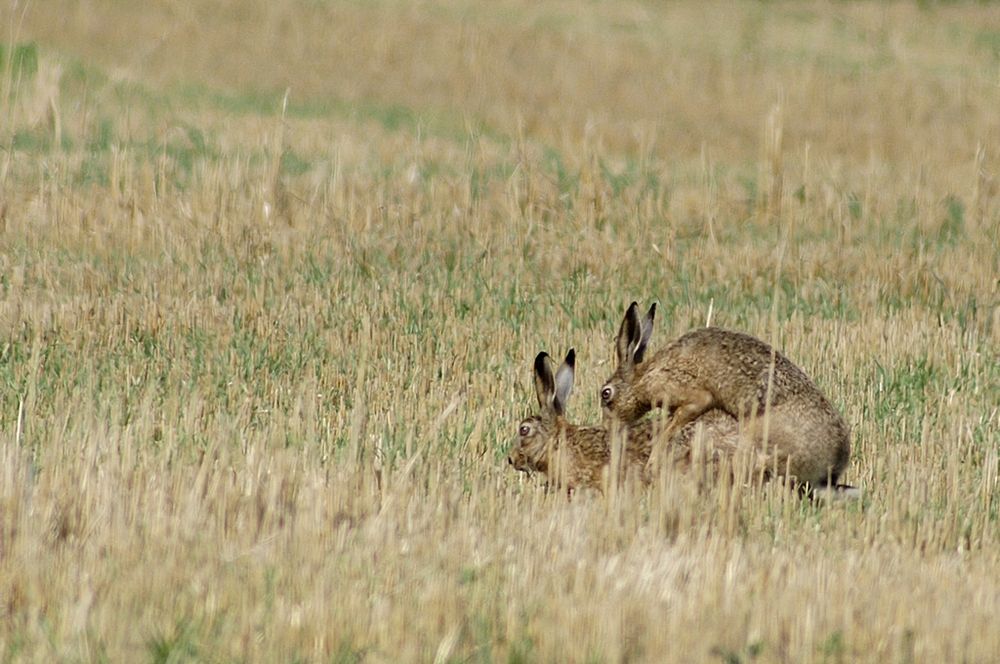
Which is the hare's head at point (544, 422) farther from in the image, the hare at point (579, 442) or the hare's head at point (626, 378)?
the hare's head at point (626, 378)

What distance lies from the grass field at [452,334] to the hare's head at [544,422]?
0.74 feet

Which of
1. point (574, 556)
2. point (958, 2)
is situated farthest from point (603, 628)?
point (958, 2)

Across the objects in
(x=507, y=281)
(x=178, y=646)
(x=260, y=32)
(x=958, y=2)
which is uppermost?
(x=958, y=2)

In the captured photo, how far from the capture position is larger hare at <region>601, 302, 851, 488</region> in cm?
666

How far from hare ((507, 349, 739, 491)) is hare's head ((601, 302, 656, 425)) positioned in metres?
0.23

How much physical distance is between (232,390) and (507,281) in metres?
3.42

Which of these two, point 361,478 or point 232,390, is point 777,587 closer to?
point 361,478

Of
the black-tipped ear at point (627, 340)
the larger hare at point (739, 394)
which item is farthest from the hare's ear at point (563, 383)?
the black-tipped ear at point (627, 340)

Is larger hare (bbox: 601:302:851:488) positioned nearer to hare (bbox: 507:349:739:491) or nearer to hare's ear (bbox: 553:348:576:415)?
hare (bbox: 507:349:739:491)

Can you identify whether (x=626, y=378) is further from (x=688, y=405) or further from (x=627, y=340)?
(x=688, y=405)

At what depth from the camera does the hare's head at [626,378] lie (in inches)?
303

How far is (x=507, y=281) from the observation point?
11062 millimetres

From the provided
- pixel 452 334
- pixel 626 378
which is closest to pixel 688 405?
pixel 626 378

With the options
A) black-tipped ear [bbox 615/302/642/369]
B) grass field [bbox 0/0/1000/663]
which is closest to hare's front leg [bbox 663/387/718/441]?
black-tipped ear [bbox 615/302/642/369]
